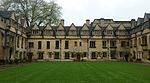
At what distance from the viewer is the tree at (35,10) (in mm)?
57375

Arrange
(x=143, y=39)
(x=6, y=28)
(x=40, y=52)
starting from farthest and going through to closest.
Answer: (x=40, y=52) → (x=143, y=39) → (x=6, y=28)

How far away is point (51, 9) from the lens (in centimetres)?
6066

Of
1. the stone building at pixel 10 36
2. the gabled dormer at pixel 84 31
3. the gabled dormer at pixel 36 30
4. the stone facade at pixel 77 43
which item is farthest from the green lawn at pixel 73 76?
the gabled dormer at pixel 84 31

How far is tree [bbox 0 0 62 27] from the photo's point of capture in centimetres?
5738

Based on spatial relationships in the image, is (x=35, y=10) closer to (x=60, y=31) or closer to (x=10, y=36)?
(x=60, y=31)

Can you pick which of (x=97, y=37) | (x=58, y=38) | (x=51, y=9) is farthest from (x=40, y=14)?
(x=97, y=37)

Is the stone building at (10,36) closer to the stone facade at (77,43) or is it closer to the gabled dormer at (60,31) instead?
the stone facade at (77,43)

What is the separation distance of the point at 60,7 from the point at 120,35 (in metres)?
16.5

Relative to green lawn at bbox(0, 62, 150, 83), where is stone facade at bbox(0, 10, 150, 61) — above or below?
above

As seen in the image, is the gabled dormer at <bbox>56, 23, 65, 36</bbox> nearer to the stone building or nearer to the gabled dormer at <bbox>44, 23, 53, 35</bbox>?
the gabled dormer at <bbox>44, 23, 53, 35</bbox>

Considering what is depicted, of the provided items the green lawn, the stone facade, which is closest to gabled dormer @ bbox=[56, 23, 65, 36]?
the stone facade

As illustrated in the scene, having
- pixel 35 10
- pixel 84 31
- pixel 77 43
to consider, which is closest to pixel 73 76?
pixel 77 43

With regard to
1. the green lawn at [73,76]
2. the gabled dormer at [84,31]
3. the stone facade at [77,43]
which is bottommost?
the green lawn at [73,76]

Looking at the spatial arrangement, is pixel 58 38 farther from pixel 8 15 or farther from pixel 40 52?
pixel 8 15
